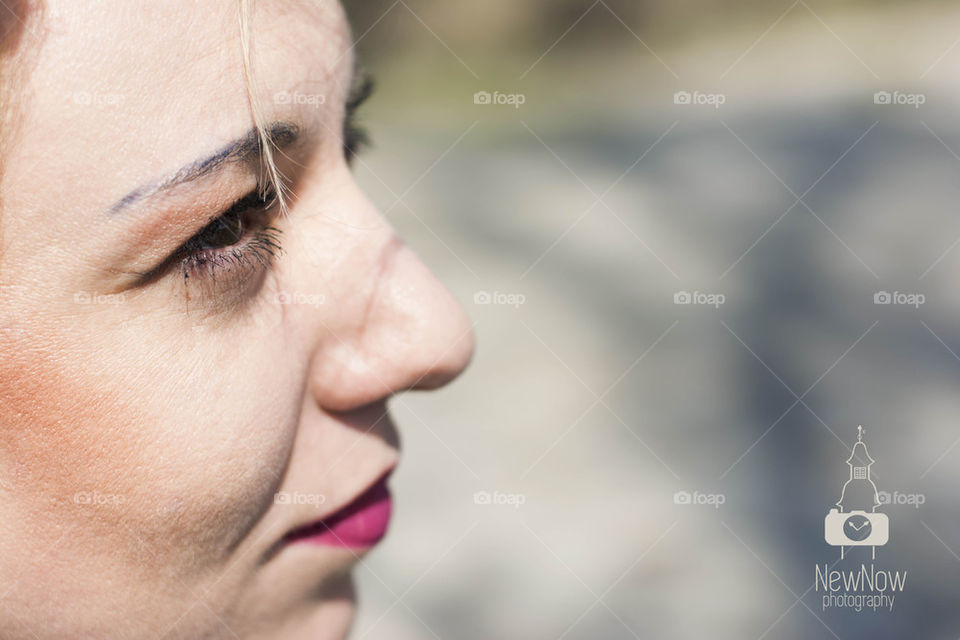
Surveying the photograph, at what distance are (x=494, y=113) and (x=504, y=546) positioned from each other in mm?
2473

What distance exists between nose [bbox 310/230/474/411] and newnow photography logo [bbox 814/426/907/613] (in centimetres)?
160

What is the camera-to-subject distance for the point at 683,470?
2801mm

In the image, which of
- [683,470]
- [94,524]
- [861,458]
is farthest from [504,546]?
[94,524]

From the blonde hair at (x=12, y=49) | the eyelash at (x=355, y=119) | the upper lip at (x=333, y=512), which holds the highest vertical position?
the eyelash at (x=355, y=119)

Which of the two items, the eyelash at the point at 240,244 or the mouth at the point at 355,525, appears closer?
the eyelash at the point at 240,244

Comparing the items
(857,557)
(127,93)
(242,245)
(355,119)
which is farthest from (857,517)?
(127,93)

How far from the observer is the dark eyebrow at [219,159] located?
76 centimetres

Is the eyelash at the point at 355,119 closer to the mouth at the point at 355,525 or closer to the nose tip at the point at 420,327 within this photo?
the nose tip at the point at 420,327

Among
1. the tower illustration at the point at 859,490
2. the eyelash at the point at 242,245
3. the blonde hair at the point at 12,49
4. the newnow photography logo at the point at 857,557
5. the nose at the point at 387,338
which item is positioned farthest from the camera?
the tower illustration at the point at 859,490

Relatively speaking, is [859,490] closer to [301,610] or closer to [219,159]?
[301,610]

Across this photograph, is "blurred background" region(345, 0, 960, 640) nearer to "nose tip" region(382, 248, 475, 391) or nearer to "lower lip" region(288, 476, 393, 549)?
"nose tip" region(382, 248, 475, 391)

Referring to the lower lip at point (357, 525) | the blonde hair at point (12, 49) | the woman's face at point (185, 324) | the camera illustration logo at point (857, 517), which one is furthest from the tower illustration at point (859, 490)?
the blonde hair at point (12, 49)

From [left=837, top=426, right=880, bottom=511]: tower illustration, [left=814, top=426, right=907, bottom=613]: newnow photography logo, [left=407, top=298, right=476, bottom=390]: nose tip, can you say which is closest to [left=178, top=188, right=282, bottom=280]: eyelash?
[left=407, top=298, right=476, bottom=390]: nose tip

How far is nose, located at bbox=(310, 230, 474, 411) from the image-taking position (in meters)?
0.97
